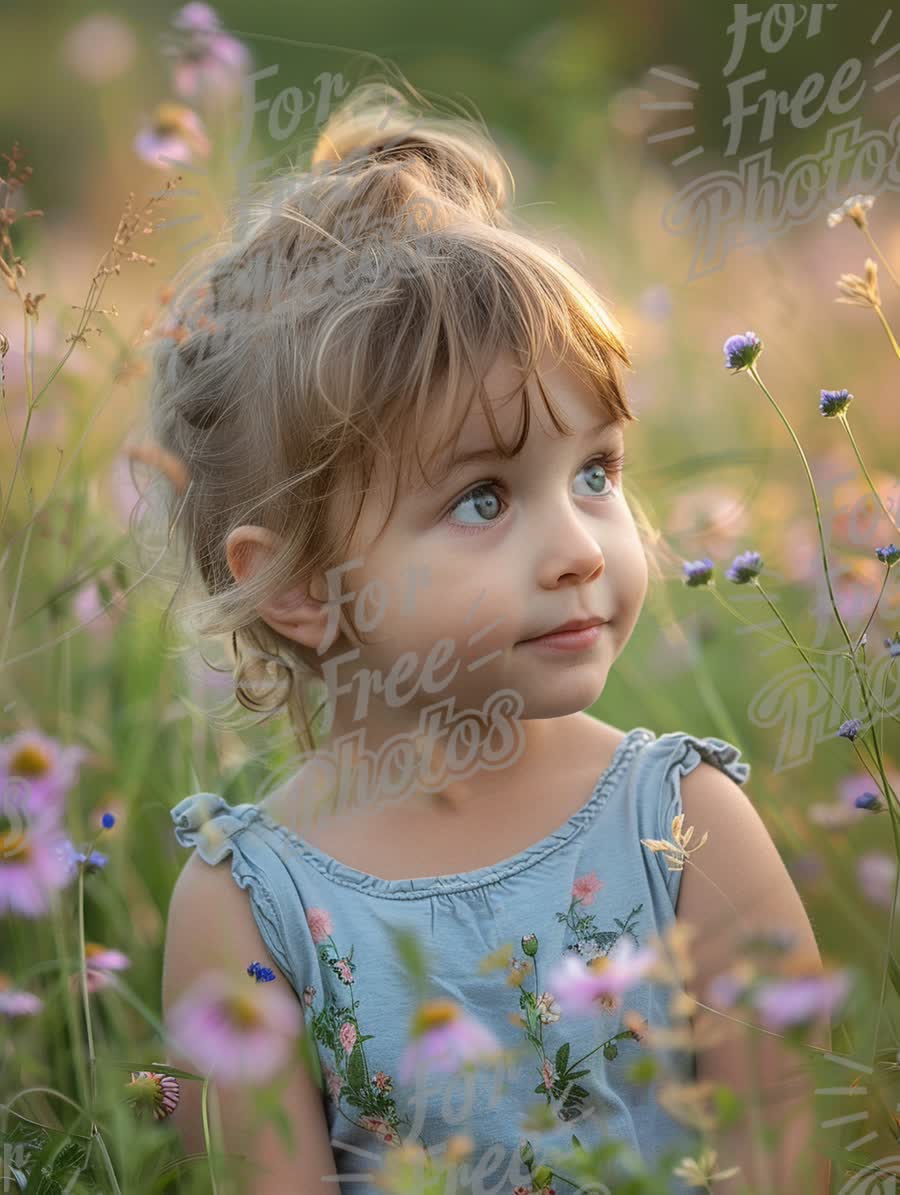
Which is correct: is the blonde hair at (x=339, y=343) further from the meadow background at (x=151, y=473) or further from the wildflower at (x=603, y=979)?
the wildflower at (x=603, y=979)

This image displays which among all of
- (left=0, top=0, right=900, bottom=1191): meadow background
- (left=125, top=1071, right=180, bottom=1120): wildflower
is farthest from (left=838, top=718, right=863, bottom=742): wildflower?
(left=125, top=1071, right=180, bottom=1120): wildflower

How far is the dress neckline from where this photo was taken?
1044 millimetres

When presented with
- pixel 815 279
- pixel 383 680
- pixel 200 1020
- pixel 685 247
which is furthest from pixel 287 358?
pixel 815 279

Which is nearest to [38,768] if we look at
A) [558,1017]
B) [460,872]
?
[460,872]

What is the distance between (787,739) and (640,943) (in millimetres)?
271

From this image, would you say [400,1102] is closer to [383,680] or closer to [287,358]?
[383,680]

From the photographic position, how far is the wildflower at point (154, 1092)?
90 centimetres

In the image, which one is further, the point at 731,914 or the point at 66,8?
the point at 66,8

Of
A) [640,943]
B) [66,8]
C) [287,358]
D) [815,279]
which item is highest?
[66,8]

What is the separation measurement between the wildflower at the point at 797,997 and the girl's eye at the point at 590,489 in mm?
431

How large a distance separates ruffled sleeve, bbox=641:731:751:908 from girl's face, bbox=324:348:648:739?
0.14 metres

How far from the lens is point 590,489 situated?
1.01 metres

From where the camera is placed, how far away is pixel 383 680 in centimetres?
104

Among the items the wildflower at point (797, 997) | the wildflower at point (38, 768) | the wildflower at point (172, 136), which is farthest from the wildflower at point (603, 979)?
the wildflower at point (172, 136)
